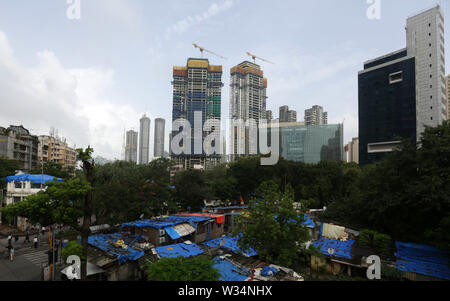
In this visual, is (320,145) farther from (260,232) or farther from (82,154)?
(82,154)

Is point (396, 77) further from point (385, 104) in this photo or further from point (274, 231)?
point (274, 231)

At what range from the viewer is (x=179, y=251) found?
14117 millimetres

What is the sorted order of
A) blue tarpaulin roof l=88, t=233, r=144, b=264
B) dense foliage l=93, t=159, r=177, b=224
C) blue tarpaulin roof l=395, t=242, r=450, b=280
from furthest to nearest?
dense foliage l=93, t=159, r=177, b=224 → blue tarpaulin roof l=88, t=233, r=144, b=264 → blue tarpaulin roof l=395, t=242, r=450, b=280

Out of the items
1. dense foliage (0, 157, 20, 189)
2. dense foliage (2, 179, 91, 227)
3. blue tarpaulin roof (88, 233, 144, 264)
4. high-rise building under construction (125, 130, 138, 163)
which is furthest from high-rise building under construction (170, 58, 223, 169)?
dense foliage (2, 179, 91, 227)

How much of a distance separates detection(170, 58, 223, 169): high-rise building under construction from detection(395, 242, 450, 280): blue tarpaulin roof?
82644 mm

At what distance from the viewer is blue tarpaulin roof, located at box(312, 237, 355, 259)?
14147mm

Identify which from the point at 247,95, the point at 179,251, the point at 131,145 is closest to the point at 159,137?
the point at 131,145

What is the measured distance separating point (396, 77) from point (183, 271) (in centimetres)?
7314

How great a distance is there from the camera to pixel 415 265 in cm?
1184

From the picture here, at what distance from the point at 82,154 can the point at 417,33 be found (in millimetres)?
76477

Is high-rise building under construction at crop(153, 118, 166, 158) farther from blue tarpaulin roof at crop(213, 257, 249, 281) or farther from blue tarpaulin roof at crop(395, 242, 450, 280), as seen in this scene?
blue tarpaulin roof at crop(395, 242, 450, 280)

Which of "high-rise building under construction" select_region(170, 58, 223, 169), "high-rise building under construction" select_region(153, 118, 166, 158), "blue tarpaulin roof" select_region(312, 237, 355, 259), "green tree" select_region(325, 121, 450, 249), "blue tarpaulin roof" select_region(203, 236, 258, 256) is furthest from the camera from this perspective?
"high-rise building under construction" select_region(153, 118, 166, 158)
